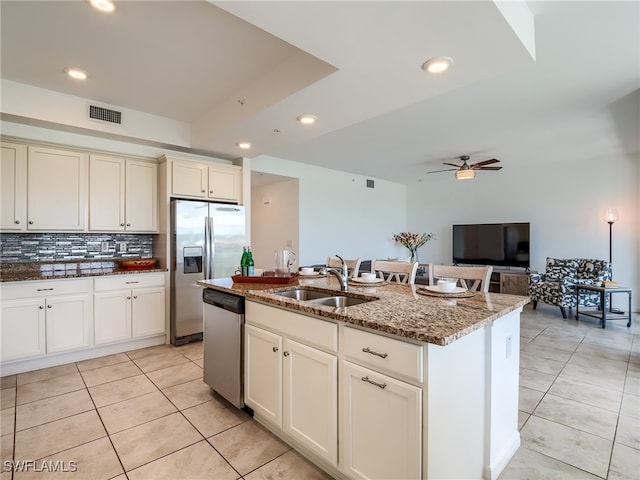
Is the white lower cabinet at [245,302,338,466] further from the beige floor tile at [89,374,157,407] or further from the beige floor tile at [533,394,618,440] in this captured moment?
the beige floor tile at [533,394,618,440]

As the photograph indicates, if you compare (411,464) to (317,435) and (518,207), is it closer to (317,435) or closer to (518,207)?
(317,435)

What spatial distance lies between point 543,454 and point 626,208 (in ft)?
18.1

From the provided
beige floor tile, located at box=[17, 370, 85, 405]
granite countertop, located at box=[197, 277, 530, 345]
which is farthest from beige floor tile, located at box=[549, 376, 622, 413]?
beige floor tile, located at box=[17, 370, 85, 405]

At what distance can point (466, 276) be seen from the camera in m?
2.40

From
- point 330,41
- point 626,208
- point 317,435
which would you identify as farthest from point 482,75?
point 626,208

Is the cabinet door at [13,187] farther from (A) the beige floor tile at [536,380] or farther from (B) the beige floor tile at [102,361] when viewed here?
(A) the beige floor tile at [536,380]

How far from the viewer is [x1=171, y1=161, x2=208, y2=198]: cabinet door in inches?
152

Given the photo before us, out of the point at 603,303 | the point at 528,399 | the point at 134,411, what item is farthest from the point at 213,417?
the point at 603,303

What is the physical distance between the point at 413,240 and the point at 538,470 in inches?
229

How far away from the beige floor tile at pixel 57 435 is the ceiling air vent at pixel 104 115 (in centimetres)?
281

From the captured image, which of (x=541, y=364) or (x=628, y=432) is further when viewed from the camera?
(x=541, y=364)

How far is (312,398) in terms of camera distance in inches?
67.4

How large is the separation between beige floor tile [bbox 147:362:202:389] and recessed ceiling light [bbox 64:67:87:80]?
2.74 metres

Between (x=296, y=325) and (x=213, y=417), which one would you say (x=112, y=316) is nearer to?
(x=213, y=417)
